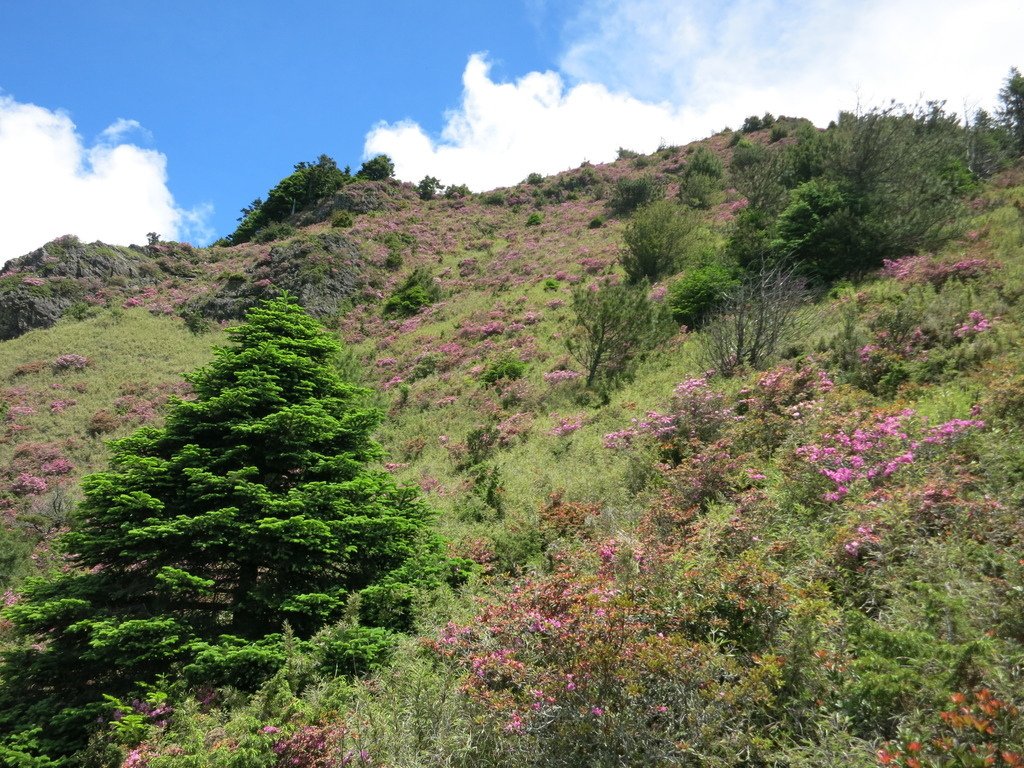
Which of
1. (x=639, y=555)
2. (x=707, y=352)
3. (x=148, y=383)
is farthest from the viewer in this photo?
(x=148, y=383)

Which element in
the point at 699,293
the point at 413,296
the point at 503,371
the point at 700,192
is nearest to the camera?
the point at 699,293

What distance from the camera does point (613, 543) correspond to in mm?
5863

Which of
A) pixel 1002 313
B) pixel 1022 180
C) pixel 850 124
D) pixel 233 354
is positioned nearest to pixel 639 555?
pixel 233 354

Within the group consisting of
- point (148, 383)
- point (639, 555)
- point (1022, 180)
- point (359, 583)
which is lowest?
point (359, 583)

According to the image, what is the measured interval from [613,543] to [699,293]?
13746 millimetres

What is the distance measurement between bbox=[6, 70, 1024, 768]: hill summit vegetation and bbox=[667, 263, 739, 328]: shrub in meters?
0.08

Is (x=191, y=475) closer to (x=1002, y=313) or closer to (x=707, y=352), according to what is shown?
(x=707, y=352)

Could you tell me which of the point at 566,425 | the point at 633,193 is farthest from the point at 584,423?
the point at 633,193

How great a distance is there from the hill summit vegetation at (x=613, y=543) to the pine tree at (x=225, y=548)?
5cm

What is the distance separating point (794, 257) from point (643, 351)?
6073 millimetres

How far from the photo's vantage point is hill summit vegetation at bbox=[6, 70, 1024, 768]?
344 centimetres

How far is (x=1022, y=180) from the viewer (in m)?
18.5

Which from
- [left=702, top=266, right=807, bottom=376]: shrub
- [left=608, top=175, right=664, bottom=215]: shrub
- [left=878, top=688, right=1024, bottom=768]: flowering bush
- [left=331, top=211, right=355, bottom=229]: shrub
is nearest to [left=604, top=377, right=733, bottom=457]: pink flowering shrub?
[left=702, top=266, right=807, bottom=376]: shrub

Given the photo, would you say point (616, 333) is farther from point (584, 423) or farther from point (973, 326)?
point (973, 326)
